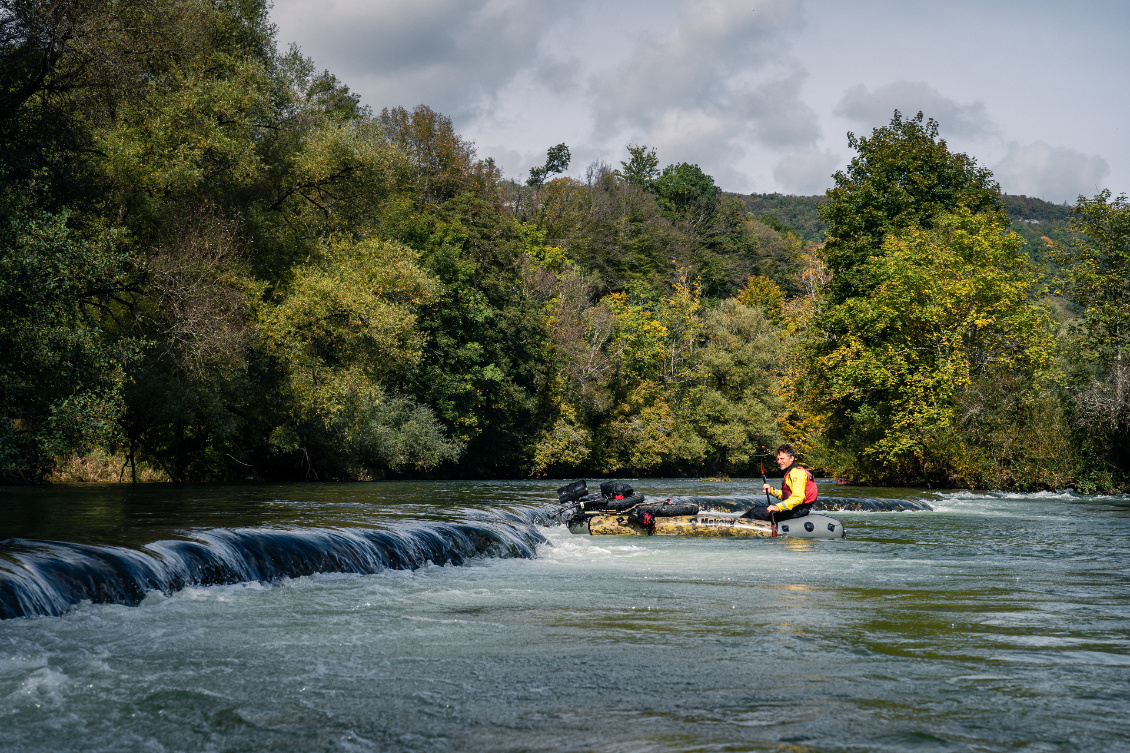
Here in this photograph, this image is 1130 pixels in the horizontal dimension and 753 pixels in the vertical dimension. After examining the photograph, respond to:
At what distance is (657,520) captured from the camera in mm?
15367

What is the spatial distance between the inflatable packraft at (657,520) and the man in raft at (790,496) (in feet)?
0.73

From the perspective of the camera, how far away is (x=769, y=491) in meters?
14.4

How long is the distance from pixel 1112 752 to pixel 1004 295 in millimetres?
26891

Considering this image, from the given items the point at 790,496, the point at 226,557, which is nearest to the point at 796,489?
the point at 790,496

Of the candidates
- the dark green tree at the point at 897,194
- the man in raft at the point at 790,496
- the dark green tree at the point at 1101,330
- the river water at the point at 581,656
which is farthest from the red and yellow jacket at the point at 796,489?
the dark green tree at the point at 897,194

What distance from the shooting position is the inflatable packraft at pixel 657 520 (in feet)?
47.7

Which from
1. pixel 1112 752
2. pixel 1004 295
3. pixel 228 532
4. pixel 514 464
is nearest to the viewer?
pixel 1112 752

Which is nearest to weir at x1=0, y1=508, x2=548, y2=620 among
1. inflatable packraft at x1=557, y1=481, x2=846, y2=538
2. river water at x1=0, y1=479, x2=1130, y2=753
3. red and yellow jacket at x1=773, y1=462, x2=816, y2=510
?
river water at x1=0, y1=479, x2=1130, y2=753

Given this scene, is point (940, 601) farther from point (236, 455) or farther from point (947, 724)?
point (236, 455)

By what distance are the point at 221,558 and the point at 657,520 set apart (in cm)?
785

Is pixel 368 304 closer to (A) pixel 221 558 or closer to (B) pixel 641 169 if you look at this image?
(A) pixel 221 558

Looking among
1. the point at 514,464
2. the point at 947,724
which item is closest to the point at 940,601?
the point at 947,724

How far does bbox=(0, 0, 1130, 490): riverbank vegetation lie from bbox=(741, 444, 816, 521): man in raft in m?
11.1

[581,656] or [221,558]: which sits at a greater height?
[221,558]
